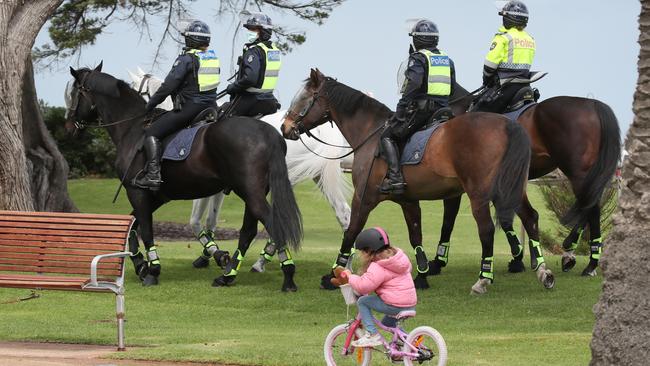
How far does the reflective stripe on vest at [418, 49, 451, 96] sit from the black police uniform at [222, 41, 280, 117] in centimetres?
227

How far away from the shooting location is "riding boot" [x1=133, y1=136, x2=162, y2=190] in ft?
47.6

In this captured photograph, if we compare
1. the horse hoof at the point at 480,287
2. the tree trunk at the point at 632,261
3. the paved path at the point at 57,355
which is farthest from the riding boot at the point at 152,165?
the tree trunk at the point at 632,261

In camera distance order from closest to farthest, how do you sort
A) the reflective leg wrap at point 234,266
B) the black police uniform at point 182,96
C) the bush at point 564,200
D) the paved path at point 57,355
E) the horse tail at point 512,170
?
the paved path at point 57,355
the horse tail at point 512,170
the reflective leg wrap at point 234,266
the black police uniform at point 182,96
the bush at point 564,200

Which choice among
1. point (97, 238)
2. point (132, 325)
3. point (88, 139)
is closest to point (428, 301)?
point (132, 325)

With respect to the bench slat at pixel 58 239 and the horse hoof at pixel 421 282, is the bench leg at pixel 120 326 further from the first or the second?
the horse hoof at pixel 421 282

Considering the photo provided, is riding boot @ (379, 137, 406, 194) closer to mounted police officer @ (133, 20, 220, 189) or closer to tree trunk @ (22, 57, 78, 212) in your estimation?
mounted police officer @ (133, 20, 220, 189)

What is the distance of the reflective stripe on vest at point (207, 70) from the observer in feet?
48.2

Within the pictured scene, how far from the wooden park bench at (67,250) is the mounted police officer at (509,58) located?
5.92 metres

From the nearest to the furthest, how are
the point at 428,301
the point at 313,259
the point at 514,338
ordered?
1. the point at 514,338
2. the point at 428,301
3. the point at 313,259

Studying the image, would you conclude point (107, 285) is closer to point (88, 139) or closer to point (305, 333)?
point (305, 333)

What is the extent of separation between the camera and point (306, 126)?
14742mm

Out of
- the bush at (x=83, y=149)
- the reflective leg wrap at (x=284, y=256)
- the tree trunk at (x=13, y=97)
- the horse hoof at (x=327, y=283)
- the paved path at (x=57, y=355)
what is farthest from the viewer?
the bush at (x=83, y=149)

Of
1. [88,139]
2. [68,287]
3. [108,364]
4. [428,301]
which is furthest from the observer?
[88,139]

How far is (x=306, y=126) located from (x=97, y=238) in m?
4.79
